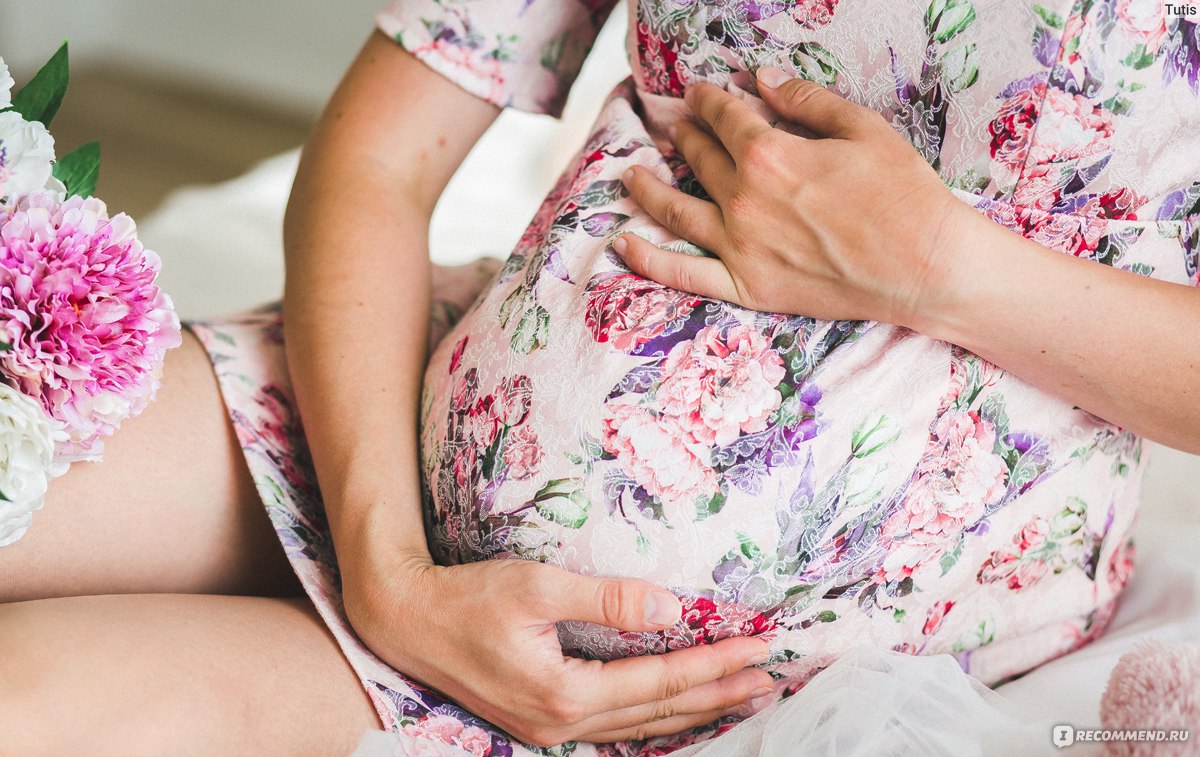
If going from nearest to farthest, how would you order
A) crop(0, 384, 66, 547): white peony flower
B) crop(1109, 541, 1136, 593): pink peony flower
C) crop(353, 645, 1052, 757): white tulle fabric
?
crop(0, 384, 66, 547): white peony flower
crop(353, 645, 1052, 757): white tulle fabric
crop(1109, 541, 1136, 593): pink peony flower

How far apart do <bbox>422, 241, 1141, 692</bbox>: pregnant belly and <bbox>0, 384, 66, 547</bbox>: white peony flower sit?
0.95ft

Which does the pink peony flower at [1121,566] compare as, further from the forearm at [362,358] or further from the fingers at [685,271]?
the forearm at [362,358]

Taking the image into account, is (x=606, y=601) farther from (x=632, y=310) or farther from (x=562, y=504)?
(x=632, y=310)

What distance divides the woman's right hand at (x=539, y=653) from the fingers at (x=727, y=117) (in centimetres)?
32

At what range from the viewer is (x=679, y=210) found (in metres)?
0.74

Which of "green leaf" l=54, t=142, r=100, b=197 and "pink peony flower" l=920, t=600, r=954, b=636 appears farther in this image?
"pink peony flower" l=920, t=600, r=954, b=636

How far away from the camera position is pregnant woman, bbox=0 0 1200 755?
0.65 meters

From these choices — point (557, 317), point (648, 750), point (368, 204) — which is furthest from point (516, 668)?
point (368, 204)

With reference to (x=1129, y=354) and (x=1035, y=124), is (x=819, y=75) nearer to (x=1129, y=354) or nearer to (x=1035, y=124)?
(x=1035, y=124)

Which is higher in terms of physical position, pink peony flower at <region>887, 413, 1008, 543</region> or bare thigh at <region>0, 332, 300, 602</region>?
pink peony flower at <region>887, 413, 1008, 543</region>

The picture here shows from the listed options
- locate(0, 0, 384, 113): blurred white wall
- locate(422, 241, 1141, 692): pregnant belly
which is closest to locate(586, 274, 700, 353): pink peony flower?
locate(422, 241, 1141, 692): pregnant belly

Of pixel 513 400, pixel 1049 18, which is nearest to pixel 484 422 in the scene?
pixel 513 400

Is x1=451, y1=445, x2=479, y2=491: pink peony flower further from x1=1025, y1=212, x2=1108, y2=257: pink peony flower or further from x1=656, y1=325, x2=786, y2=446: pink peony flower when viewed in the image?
x1=1025, y1=212, x2=1108, y2=257: pink peony flower

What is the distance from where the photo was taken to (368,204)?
35.4 inches
